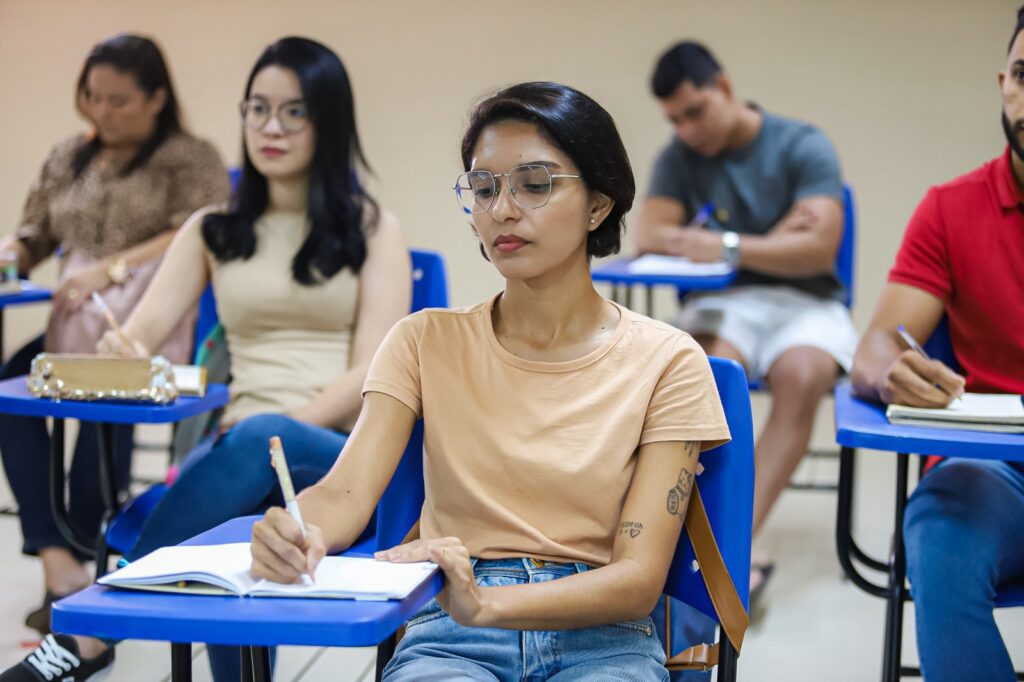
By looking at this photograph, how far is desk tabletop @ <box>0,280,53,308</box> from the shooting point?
321 cm

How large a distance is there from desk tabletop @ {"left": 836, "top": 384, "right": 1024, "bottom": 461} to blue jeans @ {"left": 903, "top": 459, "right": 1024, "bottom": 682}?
0.16 m

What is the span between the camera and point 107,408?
2.17 meters

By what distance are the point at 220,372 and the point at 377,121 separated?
11.0ft

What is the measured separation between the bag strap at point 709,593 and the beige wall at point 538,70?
3837mm

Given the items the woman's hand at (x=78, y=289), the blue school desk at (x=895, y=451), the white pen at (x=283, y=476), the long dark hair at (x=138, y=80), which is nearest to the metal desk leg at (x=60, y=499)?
the woman's hand at (x=78, y=289)

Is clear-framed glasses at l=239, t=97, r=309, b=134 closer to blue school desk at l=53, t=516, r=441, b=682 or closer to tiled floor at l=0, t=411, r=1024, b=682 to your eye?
tiled floor at l=0, t=411, r=1024, b=682

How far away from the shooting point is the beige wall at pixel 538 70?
5.31 m

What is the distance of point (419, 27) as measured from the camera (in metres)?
5.71

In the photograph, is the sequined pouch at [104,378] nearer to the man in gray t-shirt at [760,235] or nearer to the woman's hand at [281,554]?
the woman's hand at [281,554]

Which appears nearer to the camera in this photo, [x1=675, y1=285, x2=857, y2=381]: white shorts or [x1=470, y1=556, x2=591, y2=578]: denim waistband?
A: [x1=470, y1=556, x2=591, y2=578]: denim waistband

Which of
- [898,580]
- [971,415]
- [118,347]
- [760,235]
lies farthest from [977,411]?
[760,235]

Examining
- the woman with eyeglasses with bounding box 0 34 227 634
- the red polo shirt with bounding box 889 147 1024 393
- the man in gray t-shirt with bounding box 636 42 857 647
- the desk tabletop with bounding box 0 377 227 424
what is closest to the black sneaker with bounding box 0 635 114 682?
the desk tabletop with bounding box 0 377 227 424

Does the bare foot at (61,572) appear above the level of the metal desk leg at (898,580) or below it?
below

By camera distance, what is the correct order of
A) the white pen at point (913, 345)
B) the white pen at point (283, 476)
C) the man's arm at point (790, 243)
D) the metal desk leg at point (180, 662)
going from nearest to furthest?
the white pen at point (283, 476), the metal desk leg at point (180, 662), the white pen at point (913, 345), the man's arm at point (790, 243)
